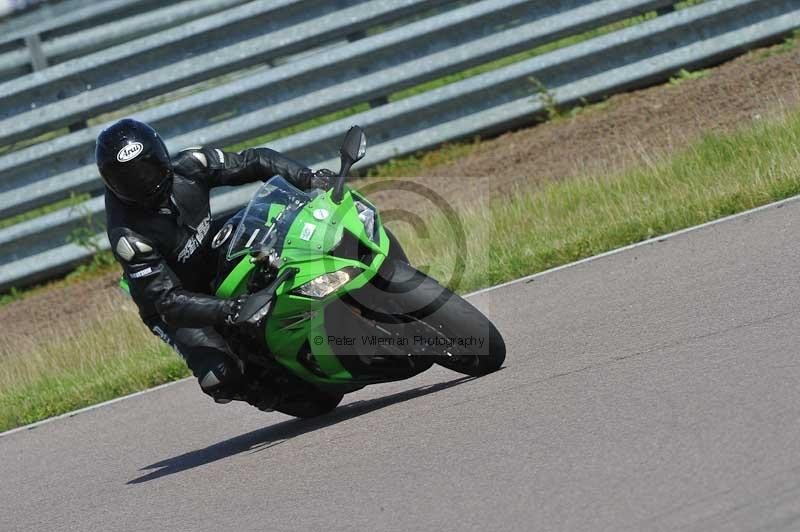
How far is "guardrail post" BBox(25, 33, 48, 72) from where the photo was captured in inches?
481

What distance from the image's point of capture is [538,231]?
9.43m

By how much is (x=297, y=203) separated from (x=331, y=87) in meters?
6.58

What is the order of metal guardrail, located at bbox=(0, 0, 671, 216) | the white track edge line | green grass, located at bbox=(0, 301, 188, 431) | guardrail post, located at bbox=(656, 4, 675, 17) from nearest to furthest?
the white track edge line, green grass, located at bbox=(0, 301, 188, 431), metal guardrail, located at bbox=(0, 0, 671, 216), guardrail post, located at bbox=(656, 4, 675, 17)

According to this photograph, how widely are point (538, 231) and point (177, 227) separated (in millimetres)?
3812

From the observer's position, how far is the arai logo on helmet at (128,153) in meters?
5.95

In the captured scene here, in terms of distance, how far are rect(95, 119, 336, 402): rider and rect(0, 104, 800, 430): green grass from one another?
2506 mm

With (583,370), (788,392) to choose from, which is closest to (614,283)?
(583,370)

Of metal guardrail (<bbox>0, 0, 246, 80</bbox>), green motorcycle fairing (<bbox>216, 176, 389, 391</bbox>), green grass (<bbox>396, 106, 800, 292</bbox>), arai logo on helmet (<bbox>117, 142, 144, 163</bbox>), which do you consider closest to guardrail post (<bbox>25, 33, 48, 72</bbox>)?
metal guardrail (<bbox>0, 0, 246, 80</bbox>)

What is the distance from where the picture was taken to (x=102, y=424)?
7.96 metres

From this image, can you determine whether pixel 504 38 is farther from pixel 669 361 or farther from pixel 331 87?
pixel 669 361

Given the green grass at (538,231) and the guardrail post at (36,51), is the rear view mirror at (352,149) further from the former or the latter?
the guardrail post at (36,51)

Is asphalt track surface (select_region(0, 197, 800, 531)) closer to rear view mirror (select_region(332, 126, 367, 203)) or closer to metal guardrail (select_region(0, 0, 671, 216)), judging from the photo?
rear view mirror (select_region(332, 126, 367, 203))

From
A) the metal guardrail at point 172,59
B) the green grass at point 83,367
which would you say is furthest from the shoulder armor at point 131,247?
the metal guardrail at point 172,59

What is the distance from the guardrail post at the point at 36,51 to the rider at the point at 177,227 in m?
6.23
